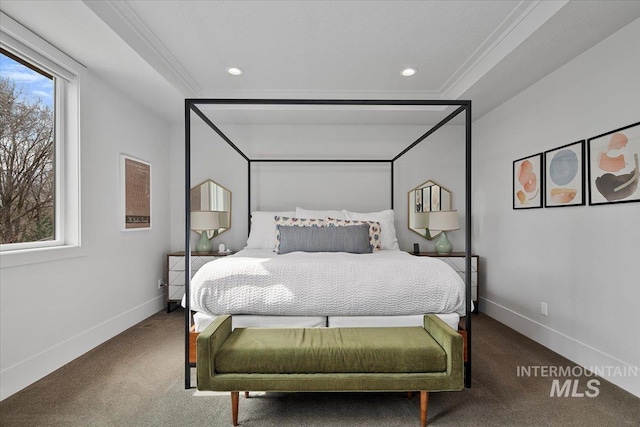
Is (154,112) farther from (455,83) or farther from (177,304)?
(455,83)

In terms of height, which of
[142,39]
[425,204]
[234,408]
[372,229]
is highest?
[142,39]

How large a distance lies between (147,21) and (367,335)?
8.12 feet

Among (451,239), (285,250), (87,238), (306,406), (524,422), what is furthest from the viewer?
(451,239)

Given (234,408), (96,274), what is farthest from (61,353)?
(234,408)

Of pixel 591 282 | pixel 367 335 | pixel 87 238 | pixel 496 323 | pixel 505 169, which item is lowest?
pixel 496 323

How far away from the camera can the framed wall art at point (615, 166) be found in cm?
210

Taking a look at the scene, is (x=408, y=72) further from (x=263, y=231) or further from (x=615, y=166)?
(x=263, y=231)

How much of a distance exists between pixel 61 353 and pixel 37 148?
1.49 m

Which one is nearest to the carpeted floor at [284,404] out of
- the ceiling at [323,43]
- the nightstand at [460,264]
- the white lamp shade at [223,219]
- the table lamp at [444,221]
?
the nightstand at [460,264]

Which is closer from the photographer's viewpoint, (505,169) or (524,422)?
(524,422)

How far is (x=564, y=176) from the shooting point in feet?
8.76

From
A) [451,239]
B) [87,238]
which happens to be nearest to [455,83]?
[451,239]

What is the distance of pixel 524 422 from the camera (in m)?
1.77

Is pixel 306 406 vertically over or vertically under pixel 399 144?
under
